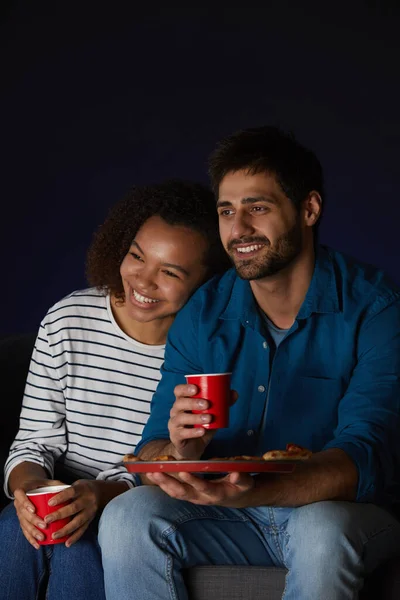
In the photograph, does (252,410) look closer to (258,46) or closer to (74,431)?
(74,431)

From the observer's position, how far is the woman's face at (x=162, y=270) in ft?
8.07

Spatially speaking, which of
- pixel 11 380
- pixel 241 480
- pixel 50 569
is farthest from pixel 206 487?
pixel 11 380

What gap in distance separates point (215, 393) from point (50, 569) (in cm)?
73

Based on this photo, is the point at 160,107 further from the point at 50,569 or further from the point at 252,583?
the point at 252,583

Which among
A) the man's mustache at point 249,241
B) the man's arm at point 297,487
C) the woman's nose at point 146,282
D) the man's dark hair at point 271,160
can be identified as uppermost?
the man's dark hair at point 271,160

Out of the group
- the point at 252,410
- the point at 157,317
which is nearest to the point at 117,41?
the point at 157,317

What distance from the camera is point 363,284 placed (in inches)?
89.1

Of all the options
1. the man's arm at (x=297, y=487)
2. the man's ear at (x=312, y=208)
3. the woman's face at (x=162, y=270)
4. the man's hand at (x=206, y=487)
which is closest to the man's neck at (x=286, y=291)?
the man's ear at (x=312, y=208)

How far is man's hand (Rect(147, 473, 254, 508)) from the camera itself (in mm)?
1787

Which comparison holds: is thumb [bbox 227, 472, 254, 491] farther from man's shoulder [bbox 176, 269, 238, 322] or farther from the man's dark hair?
the man's dark hair

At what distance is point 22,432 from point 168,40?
2752 millimetres

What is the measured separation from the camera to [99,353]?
99.3 inches

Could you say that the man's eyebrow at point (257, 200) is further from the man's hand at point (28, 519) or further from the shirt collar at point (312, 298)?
the man's hand at point (28, 519)

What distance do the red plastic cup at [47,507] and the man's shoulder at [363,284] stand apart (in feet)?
2.75
